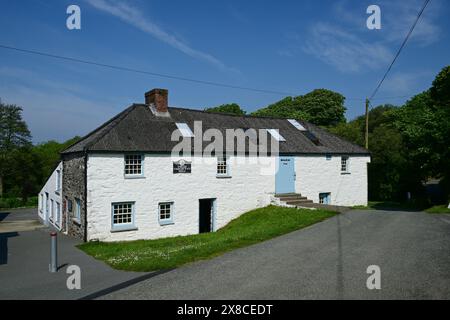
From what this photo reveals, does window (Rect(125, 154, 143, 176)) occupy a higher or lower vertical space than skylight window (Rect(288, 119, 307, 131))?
lower

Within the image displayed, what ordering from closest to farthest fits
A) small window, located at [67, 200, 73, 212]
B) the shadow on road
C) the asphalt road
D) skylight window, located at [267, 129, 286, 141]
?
the asphalt road, the shadow on road, small window, located at [67, 200, 73, 212], skylight window, located at [267, 129, 286, 141]

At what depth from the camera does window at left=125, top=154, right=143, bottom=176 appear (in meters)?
19.8

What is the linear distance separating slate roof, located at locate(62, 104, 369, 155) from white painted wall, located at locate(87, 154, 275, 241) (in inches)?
30.6

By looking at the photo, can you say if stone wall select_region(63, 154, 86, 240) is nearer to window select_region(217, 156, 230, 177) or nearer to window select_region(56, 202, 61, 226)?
window select_region(56, 202, 61, 226)

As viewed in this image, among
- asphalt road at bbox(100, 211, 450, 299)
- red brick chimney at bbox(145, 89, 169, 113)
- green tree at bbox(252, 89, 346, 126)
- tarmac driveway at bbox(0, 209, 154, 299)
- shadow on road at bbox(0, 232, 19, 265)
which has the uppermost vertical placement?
green tree at bbox(252, 89, 346, 126)

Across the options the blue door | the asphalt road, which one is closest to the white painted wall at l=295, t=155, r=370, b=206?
the blue door

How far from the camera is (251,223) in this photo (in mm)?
20875

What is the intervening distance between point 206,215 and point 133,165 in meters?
6.35

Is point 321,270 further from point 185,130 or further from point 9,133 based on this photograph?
point 9,133

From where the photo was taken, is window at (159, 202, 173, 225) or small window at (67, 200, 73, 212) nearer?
window at (159, 202, 173, 225)
